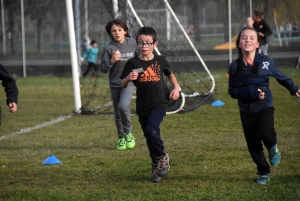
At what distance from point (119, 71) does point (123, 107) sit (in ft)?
1.99

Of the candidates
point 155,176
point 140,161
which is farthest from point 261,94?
point 140,161

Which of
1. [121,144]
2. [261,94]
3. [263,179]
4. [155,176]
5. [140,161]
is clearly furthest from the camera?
[121,144]

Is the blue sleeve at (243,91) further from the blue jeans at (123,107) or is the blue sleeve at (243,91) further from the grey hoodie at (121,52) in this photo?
the grey hoodie at (121,52)

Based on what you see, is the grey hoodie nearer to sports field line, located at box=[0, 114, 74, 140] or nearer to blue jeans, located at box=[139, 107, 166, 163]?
blue jeans, located at box=[139, 107, 166, 163]

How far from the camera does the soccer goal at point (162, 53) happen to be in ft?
44.3

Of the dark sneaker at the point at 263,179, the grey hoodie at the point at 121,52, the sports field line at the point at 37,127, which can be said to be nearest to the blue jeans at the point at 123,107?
the grey hoodie at the point at 121,52

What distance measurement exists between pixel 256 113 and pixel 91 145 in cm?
373

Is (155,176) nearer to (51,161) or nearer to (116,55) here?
(51,161)

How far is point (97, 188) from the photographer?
6.68 m

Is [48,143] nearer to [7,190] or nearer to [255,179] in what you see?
[7,190]

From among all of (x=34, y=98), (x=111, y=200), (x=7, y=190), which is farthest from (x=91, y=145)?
(x=34, y=98)

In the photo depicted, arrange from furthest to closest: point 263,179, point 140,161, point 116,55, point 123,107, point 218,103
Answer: point 218,103 → point 123,107 → point 116,55 → point 140,161 → point 263,179

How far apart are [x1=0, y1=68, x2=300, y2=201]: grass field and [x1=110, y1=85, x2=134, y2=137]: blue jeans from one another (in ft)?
1.10

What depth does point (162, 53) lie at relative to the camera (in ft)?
61.4
